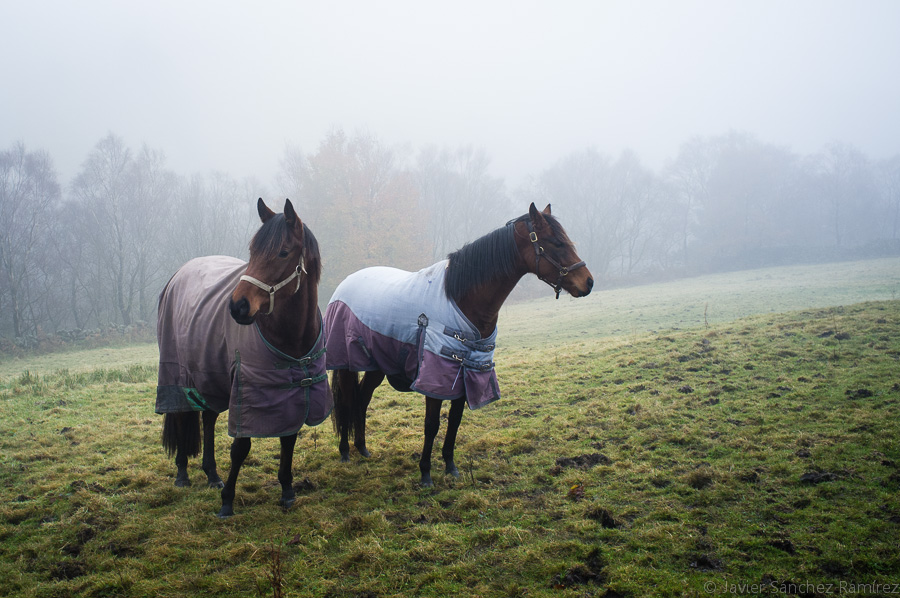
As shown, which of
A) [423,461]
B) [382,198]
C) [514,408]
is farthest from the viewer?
[382,198]

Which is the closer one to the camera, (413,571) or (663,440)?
(413,571)

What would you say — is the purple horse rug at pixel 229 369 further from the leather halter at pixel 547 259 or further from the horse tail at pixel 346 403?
the leather halter at pixel 547 259

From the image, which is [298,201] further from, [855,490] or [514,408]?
[855,490]

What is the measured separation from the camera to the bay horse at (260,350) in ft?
11.8

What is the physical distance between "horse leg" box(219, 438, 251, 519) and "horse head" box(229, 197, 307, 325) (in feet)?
3.70

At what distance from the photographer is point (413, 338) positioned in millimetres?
4555

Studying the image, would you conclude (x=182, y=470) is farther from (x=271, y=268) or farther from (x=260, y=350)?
(x=271, y=268)

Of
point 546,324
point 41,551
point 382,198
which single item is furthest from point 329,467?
point 382,198

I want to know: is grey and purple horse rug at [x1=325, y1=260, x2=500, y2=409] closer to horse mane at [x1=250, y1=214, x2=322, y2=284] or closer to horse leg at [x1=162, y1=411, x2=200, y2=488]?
horse mane at [x1=250, y1=214, x2=322, y2=284]

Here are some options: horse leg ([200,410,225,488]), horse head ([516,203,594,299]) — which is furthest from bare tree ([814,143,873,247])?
horse leg ([200,410,225,488])

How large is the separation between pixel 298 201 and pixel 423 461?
32682 millimetres

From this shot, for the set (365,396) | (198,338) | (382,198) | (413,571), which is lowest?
(413,571)

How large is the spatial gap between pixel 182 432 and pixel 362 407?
1782 mm

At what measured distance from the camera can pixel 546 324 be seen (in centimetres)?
1886
